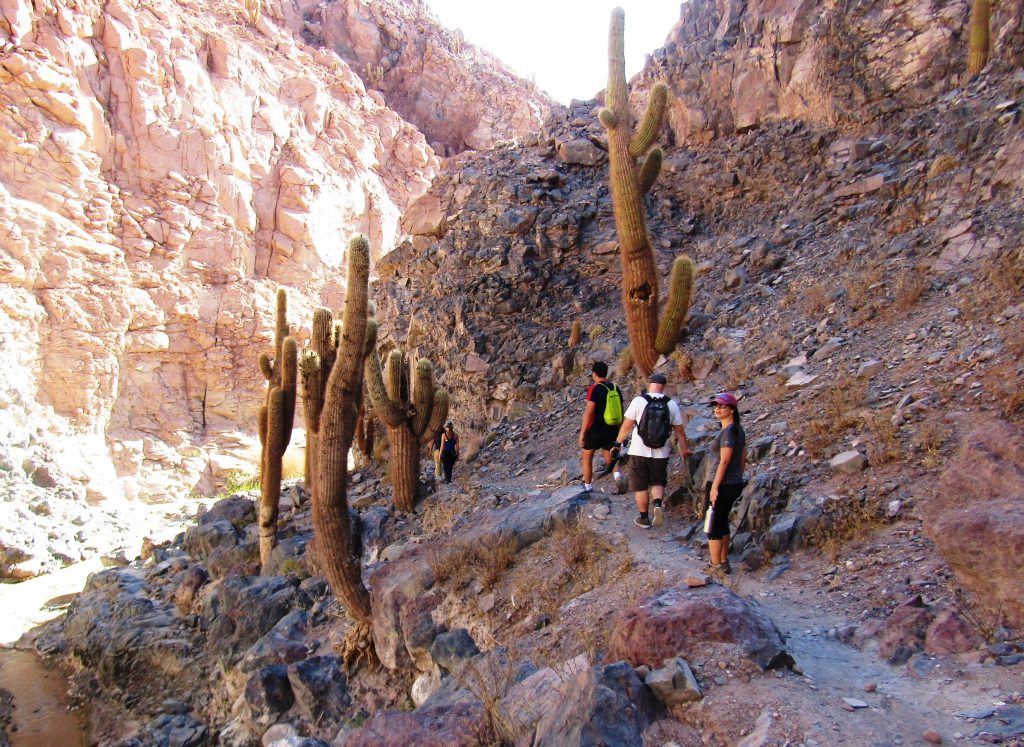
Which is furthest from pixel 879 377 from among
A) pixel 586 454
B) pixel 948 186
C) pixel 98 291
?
pixel 98 291

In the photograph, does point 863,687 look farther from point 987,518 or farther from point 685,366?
point 685,366

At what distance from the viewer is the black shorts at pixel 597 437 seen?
733 cm

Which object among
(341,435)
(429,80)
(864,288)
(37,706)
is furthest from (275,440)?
(429,80)

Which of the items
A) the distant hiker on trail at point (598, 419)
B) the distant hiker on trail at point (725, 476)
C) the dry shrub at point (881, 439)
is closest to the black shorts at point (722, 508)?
the distant hiker on trail at point (725, 476)

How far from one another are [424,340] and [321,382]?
5.56 m

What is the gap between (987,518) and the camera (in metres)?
3.37

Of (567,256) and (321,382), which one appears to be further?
(567,256)

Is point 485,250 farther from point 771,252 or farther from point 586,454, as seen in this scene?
point 586,454

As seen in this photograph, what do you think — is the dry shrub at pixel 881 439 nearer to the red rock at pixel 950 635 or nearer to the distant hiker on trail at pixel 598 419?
the red rock at pixel 950 635

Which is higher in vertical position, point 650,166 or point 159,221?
point 159,221

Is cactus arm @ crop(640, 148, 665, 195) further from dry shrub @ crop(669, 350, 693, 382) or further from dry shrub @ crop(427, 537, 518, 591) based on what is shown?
dry shrub @ crop(427, 537, 518, 591)

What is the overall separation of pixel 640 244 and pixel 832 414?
464cm

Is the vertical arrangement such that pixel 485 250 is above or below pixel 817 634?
above

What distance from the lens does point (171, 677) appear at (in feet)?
29.3
